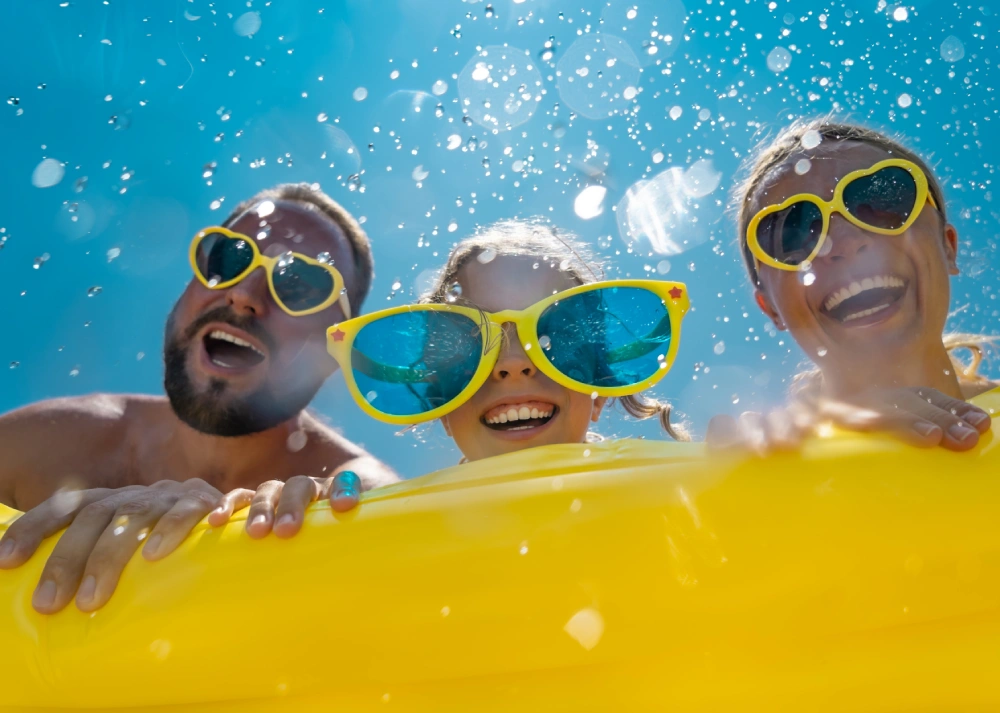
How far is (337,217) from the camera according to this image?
4824 millimetres

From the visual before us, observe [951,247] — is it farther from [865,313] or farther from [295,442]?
[295,442]

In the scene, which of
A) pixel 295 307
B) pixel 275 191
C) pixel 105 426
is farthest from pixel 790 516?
pixel 105 426

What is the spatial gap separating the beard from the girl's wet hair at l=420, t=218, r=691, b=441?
1.37 meters

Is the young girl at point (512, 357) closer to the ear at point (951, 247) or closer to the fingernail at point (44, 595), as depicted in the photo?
the fingernail at point (44, 595)

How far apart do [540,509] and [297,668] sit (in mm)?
514

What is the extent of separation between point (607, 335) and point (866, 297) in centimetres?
132

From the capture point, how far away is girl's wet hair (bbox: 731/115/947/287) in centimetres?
323

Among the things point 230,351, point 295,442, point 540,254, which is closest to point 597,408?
point 540,254

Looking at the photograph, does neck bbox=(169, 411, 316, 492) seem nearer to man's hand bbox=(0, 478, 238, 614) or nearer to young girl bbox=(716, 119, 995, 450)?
man's hand bbox=(0, 478, 238, 614)

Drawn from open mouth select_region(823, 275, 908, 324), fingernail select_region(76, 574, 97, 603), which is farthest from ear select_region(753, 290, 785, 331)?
fingernail select_region(76, 574, 97, 603)

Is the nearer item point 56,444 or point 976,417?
point 976,417

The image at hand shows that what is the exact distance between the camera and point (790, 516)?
112 cm

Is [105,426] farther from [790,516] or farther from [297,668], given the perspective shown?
[790,516]

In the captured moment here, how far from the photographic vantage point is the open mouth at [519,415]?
267cm
